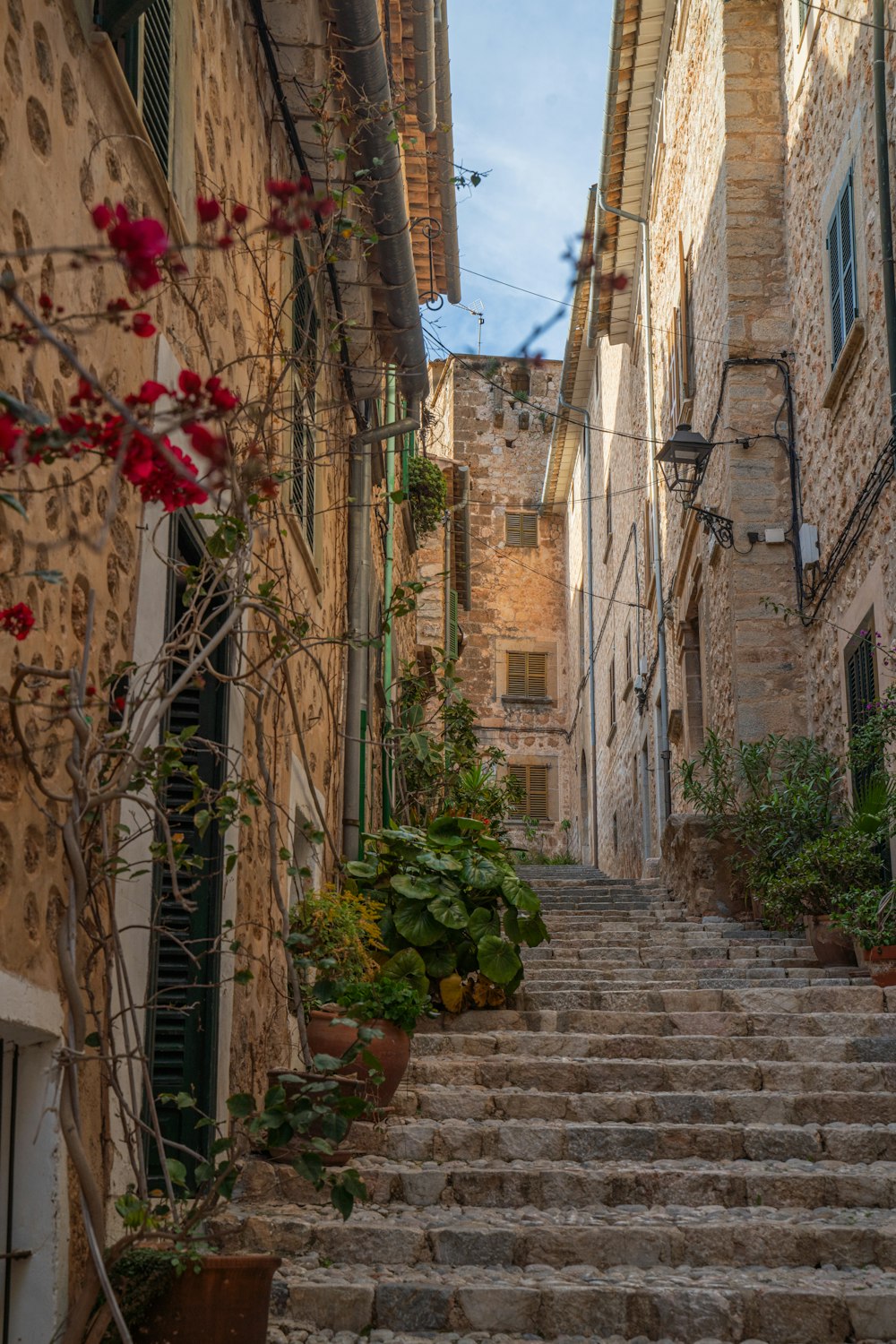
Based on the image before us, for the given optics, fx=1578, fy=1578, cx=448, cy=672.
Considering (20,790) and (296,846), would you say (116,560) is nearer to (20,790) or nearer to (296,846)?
(20,790)

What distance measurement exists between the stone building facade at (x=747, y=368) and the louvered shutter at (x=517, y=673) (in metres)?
9.39

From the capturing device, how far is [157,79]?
4816mm

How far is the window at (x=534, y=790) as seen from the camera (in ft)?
95.0

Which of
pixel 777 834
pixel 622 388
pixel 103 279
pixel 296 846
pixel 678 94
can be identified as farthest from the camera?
pixel 622 388

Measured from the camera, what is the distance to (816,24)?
11492mm

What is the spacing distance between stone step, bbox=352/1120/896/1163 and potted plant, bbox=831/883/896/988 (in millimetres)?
2094

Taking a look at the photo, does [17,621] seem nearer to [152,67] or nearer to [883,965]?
[152,67]

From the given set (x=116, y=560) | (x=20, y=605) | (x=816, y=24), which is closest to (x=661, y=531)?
(x=816, y=24)

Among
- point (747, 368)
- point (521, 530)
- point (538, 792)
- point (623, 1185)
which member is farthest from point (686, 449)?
point (521, 530)

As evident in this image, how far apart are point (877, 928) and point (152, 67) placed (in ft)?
18.5

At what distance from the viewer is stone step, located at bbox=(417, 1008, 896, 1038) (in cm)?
752

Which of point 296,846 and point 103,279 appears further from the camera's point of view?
point 296,846

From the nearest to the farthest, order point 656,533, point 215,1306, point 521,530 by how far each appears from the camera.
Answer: point 215,1306 < point 656,533 < point 521,530

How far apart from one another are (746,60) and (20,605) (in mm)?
12057
